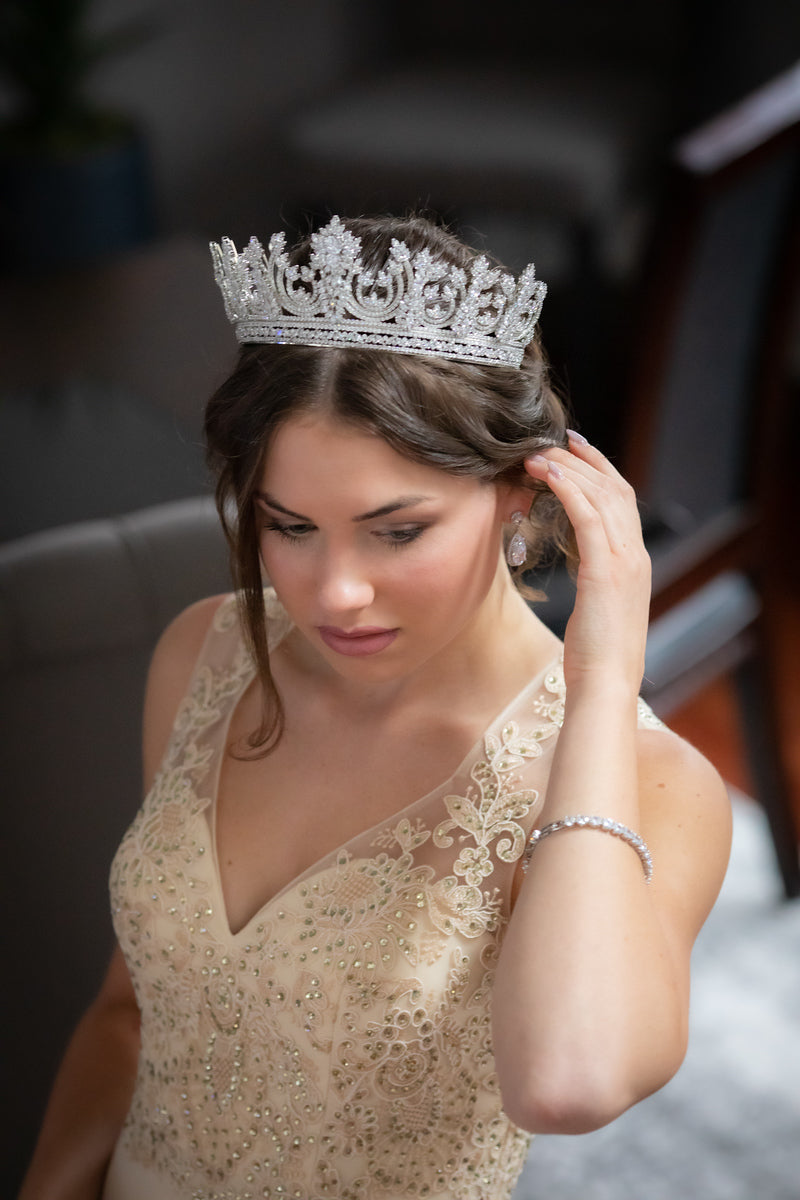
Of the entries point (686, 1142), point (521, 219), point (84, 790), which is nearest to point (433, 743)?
point (84, 790)

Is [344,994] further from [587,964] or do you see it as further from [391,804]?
[587,964]

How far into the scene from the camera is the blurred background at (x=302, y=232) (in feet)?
5.17

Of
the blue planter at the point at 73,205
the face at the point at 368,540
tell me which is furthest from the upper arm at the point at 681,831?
the blue planter at the point at 73,205

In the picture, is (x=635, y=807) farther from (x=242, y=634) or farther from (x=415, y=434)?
(x=242, y=634)

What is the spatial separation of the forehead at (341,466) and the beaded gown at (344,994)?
0.30 m

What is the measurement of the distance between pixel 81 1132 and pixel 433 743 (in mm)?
604

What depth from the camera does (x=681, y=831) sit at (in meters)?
1.12

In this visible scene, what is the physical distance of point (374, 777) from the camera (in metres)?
1.29

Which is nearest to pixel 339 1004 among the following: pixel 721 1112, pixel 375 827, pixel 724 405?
pixel 375 827

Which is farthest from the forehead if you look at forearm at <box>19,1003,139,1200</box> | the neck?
forearm at <box>19,1003,139,1200</box>

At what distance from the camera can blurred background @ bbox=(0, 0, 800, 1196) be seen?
1.58m

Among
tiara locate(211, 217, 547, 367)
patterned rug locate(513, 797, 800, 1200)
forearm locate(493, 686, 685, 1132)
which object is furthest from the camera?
patterned rug locate(513, 797, 800, 1200)

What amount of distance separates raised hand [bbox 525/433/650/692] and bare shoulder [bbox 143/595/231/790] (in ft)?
1.76

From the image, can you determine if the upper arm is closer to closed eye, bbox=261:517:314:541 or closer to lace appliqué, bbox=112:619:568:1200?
lace appliqué, bbox=112:619:568:1200
